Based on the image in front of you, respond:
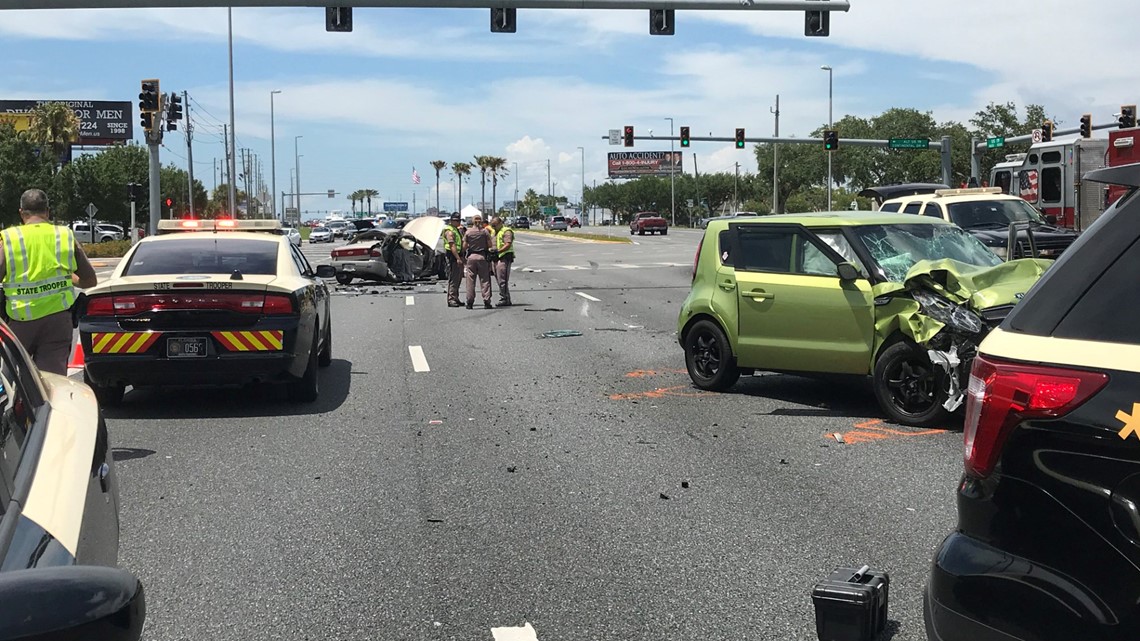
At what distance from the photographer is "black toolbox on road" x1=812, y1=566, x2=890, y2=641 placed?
4109 mm

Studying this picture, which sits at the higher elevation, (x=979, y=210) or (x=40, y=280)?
(x=979, y=210)

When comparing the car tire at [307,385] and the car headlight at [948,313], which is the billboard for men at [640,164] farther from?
the car headlight at [948,313]

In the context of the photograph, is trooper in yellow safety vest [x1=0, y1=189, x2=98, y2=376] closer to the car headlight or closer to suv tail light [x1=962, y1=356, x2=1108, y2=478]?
the car headlight

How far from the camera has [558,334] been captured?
1650 cm

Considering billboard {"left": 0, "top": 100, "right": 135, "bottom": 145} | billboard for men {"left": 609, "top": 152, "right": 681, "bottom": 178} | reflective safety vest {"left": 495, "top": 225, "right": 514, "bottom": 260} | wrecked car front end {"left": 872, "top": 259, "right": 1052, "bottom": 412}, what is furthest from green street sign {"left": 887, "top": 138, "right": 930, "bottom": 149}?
billboard for men {"left": 609, "top": 152, "right": 681, "bottom": 178}

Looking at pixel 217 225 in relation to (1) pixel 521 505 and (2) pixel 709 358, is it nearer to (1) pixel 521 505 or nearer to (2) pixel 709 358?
(2) pixel 709 358

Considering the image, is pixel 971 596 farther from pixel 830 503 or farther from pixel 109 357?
pixel 109 357

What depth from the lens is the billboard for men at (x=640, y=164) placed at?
175 meters

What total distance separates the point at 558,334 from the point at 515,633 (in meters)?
11.9

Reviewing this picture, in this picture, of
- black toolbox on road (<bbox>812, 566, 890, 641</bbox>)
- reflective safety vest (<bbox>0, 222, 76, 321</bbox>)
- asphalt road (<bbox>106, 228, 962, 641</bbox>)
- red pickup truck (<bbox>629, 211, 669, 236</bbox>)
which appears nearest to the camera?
black toolbox on road (<bbox>812, 566, 890, 641</bbox>)

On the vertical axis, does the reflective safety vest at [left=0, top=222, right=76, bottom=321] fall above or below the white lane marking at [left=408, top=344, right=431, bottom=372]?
above

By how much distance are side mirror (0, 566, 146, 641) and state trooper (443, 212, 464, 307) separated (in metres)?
19.4

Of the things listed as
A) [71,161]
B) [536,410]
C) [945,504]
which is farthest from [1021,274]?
[71,161]

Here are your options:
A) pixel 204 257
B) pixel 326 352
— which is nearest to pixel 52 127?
pixel 326 352
